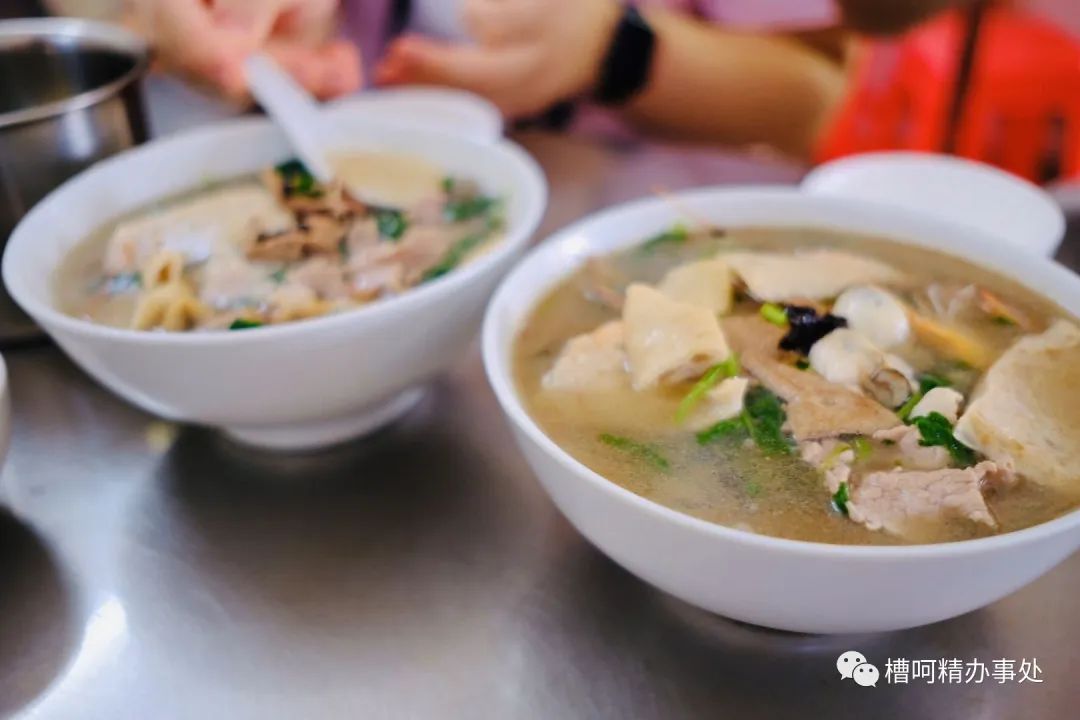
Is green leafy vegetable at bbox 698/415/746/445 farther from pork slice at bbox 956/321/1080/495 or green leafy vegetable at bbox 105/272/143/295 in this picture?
green leafy vegetable at bbox 105/272/143/295

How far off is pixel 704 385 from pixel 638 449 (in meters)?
0.09

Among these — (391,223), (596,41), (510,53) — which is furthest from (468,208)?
(596,41)

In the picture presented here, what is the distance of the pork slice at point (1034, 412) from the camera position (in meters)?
0.69

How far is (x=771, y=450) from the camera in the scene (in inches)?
28.9

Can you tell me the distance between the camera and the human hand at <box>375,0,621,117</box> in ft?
5.34

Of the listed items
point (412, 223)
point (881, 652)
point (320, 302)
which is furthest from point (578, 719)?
point (412, 223)

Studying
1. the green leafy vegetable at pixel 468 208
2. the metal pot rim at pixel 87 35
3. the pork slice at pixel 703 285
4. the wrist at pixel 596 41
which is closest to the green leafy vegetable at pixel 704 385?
the pork slice at pixel 703 285

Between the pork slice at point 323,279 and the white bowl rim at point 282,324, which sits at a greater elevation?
the white bowl rim at point 282,324

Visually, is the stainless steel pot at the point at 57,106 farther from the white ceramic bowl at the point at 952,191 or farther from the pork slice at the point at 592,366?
the white ceramic bowl at the point at 952,191

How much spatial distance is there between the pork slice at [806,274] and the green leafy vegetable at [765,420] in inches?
6.0

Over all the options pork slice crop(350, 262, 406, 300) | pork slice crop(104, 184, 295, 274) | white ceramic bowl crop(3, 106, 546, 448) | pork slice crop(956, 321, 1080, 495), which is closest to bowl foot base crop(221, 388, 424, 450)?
white ceramic bowl crop(3, 106, 546, 448)

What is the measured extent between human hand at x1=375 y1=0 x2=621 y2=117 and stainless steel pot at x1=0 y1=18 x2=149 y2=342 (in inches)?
21.2

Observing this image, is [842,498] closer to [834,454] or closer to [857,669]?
[834,454]

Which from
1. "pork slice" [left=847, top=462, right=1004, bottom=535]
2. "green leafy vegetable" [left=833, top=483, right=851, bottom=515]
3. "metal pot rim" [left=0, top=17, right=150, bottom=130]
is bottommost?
"green leafy vegetable" [left=833, top=483, right=851, bottom=515]
